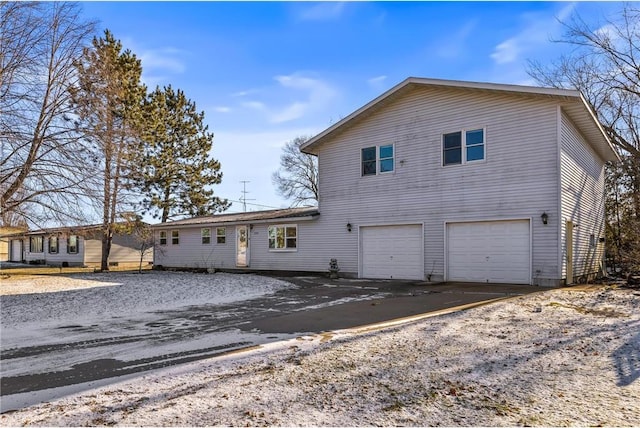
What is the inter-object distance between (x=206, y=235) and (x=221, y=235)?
123cm

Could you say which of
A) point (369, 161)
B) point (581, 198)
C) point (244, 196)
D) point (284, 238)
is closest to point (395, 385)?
point (369, 161)

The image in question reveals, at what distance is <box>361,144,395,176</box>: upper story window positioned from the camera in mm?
16594

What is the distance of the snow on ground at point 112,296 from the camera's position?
31.4 ft

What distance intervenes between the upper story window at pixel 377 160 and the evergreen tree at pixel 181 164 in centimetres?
1866

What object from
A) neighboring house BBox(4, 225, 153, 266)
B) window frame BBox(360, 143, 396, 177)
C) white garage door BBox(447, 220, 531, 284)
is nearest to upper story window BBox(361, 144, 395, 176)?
window frame BBox(360, 143, 396, 177)

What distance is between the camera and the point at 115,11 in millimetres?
10898

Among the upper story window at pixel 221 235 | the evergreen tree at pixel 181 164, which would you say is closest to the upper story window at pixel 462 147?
→ the upper story window at pixel 221 235

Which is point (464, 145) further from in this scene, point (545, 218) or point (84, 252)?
point (84, 252)

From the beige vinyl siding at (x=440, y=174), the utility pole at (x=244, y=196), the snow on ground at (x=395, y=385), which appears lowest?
the snow on ground at (x=395, y=385)

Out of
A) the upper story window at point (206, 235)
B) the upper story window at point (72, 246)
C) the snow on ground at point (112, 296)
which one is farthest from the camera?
the upper story window at point (72, 246)

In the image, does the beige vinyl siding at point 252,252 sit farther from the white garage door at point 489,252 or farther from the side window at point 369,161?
the white garage door at point 489,252

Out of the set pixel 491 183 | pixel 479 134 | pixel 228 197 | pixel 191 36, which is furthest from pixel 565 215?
pixel 228 197

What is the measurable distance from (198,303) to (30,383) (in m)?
6.30

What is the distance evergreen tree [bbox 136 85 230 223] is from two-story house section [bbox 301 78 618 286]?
57.9 ft
